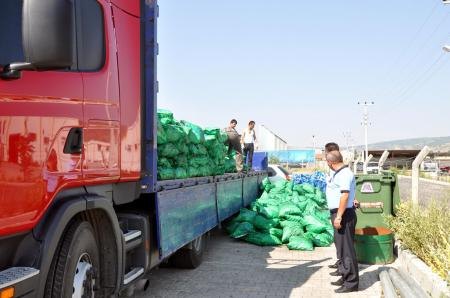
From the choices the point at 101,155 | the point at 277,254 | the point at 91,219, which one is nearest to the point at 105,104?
the point at 101,155

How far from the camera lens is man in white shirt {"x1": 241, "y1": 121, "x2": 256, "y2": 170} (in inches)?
526

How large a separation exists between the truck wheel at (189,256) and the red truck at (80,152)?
43.0 inches

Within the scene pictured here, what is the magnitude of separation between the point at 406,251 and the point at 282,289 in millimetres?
2035

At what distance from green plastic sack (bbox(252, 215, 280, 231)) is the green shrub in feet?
8.30

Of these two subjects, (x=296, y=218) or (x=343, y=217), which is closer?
(x=343, y=217)

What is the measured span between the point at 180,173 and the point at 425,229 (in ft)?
11.1

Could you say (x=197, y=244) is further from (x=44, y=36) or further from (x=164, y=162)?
(x=44, y=36)

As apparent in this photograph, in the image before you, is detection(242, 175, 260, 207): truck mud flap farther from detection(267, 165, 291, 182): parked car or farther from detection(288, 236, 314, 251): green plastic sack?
detection(267, 165, 291, 182): parked car

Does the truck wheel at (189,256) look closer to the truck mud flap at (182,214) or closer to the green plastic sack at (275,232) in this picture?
the truck mud flap at (182,214)

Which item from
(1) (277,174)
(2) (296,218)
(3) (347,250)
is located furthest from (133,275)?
(1) (277,174)

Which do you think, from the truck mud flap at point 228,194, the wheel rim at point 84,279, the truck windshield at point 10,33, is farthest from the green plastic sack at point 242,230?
the truck windshield at point 10,33

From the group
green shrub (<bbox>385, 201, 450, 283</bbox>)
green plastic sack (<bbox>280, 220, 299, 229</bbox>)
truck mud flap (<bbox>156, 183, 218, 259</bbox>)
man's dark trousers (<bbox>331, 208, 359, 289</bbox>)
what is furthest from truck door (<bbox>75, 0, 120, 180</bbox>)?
green plastic sack (<bbox>280, 220, 299, 229</bbox>)

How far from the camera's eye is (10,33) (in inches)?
123

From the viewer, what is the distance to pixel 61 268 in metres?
3.52
